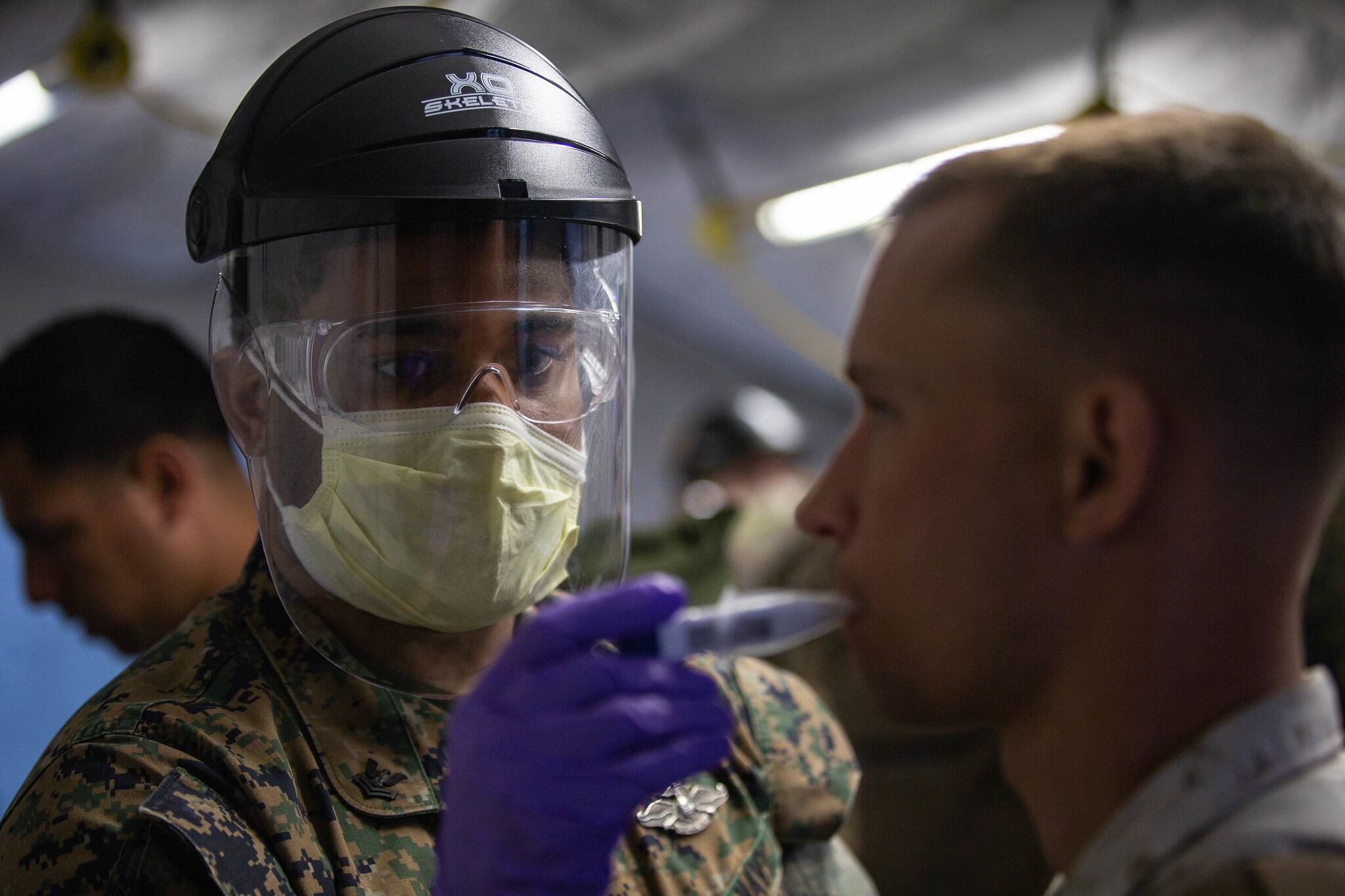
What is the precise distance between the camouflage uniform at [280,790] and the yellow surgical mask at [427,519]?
5.5 inches

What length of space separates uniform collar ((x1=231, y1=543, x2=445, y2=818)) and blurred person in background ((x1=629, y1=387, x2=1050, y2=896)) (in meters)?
1.25

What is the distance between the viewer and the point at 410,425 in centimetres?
124

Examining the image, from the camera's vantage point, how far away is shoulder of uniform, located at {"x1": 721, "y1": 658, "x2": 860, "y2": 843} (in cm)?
148

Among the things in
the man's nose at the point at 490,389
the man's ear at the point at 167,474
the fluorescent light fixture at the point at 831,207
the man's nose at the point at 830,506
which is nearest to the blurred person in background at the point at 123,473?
the man's ear at the point at 167,474

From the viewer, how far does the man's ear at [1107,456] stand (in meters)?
0.88

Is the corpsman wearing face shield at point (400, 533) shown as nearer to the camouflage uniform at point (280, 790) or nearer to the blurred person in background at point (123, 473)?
the camouflage uniform at point (280, 790)

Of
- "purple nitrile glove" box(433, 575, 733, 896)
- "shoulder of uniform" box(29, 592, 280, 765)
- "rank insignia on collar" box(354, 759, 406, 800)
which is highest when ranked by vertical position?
"shoulder of uniform" box(29, 592, 280, 765)

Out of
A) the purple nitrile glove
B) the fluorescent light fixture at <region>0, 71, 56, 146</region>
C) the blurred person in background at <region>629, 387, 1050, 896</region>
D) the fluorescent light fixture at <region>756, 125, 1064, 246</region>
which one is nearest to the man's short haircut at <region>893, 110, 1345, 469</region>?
the purple nitrile glove

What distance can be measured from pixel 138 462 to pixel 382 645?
1065mm

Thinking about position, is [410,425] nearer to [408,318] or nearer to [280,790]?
[408,318]

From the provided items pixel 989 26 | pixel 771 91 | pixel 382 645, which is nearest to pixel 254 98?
pixel 382 645

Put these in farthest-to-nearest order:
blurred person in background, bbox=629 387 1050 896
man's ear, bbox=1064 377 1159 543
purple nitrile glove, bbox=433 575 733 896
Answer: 1. blurred person in background, bbox=629 387 1050 896
2. purple nitrile glove, bbox=433 575 733 896
3. man's ear, bbox=1064 377 1159 543

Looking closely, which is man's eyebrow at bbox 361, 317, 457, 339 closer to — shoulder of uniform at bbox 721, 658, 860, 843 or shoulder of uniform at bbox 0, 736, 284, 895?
shoulder of uniform at bbox 0, 736, 284, 895

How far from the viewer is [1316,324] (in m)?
0.91
